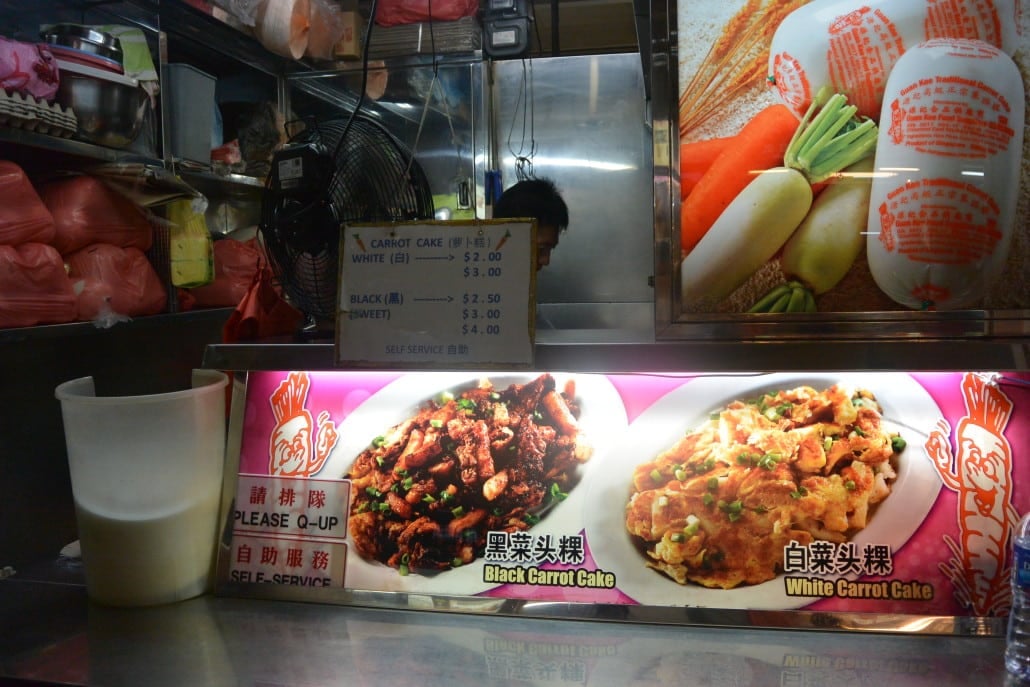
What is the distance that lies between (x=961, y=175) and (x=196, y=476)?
1.31 metres

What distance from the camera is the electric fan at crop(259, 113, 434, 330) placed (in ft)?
4.18

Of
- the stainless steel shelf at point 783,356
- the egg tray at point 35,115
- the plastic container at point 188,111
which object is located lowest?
the stainless steel shelf at point 783,356

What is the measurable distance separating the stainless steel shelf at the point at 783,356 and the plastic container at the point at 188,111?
2168mm

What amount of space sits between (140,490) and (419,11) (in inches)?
113

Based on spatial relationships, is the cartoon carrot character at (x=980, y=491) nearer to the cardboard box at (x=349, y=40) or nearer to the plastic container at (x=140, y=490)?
the plastic container at (x=140, y=490)

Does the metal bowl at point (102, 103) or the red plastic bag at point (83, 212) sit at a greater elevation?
the metal bowl at point (102, 103)

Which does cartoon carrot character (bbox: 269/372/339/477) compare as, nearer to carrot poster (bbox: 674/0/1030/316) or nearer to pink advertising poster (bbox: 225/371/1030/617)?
pink advertising poster (bbox: 225/371/1030/617)

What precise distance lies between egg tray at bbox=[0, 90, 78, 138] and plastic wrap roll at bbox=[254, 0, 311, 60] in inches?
51.7

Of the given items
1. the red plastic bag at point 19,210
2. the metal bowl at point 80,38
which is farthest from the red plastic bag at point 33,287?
the metal bowl at point 80,38

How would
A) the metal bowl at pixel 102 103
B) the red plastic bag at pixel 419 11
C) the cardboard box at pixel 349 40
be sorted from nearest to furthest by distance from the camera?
the metal bowl at pixel 102 103 < the red plastic bag at pixel 419 11 < the cardboard box at pixel 349 40

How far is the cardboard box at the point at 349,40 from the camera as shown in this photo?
3.65 metres

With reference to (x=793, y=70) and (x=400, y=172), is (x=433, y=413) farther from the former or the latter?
(x=793, y=70)

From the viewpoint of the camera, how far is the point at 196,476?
1326 mm

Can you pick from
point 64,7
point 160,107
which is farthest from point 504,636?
point 64,7
